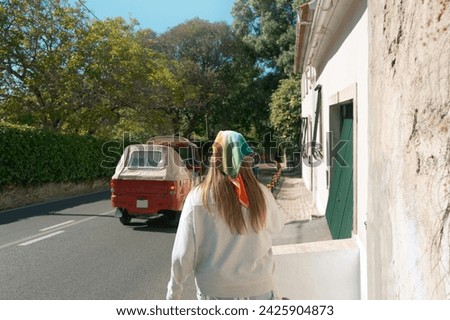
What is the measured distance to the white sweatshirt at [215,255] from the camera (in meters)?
2.54

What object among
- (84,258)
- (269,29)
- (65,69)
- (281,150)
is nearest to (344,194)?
(84,258)

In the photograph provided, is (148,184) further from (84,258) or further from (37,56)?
(37,56)

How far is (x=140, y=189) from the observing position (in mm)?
10617

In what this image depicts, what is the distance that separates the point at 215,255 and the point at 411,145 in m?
1.20

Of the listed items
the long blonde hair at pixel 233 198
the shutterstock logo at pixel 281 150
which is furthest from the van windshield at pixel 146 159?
the long blonde hair at pixel 233 198

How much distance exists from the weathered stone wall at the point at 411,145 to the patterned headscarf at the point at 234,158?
84cm

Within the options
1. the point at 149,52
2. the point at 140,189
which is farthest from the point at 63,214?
the point at 149,52

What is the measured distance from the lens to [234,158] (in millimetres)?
2623

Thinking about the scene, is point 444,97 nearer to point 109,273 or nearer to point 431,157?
point 431,157

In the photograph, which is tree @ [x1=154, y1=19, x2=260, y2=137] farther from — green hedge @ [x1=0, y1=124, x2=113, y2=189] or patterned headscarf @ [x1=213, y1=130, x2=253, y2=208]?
patterned headscarf @ [x1=213, y1=130, x2=253, y2=208]

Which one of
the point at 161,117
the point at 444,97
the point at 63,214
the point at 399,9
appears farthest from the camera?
the point at 161,117

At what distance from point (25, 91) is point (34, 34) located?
303 centimetres

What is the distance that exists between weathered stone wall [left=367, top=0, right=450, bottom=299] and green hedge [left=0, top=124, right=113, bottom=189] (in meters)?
14.8

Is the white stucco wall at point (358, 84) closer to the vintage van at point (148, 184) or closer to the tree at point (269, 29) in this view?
the vintage van at point (148, 184)
